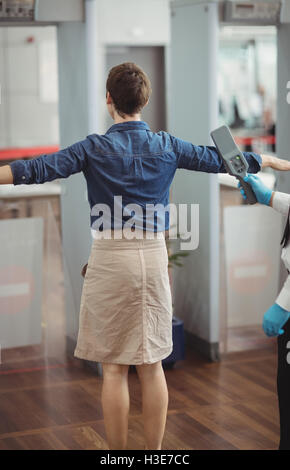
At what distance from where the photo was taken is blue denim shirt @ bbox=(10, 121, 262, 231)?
8.06 ft

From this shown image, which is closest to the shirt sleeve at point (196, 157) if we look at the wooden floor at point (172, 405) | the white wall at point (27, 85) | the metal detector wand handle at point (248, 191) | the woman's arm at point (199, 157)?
the woman's arm at point (199, 157)

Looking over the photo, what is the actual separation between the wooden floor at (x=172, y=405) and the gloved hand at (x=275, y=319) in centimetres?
79

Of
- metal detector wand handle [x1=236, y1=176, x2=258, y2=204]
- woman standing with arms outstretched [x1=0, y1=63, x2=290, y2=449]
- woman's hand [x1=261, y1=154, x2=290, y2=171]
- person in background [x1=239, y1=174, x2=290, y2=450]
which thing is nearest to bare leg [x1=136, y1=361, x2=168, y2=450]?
woman standing with arms outstretched [x1=0, y1=63, x2=290, y2=449]

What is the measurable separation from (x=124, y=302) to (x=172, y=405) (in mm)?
1217

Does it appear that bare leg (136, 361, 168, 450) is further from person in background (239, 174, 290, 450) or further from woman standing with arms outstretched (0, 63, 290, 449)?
person in background (239, 174, 290, 450)

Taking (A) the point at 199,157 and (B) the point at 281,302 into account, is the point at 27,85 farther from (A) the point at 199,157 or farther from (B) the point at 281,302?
(B) the point at 281,302

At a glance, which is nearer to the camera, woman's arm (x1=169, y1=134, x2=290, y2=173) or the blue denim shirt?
the blue denim shirt

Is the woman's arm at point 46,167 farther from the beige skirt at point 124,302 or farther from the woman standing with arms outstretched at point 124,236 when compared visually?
the beige skirt at point 124,302

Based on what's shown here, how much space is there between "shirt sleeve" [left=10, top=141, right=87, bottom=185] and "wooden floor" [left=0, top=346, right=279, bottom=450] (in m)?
1.25

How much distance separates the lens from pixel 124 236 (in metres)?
2.56

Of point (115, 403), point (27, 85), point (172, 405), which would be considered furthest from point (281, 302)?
point (27, 85)
